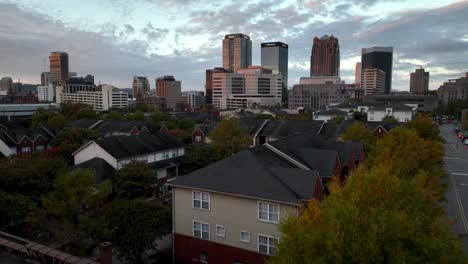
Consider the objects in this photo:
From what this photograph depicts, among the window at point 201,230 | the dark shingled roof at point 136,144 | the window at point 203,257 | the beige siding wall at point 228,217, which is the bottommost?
the window at point 203,257

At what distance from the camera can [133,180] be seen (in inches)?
1356

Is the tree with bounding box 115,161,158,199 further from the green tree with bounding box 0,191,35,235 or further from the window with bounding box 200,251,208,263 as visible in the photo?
the window with bounding box 200,251,208,263

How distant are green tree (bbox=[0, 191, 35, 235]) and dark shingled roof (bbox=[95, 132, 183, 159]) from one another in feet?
51.9

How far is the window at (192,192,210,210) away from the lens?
23.4 meters

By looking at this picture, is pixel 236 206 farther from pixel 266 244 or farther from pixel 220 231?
pixel 266 244

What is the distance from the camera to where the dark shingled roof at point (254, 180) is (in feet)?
69.0

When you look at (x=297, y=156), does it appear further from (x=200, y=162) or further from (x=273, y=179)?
(x=200, y=162)

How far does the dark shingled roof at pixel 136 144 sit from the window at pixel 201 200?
64.9ft

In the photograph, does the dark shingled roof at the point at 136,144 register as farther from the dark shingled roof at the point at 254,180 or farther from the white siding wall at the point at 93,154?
the dark shingled roof at the point at 254,180

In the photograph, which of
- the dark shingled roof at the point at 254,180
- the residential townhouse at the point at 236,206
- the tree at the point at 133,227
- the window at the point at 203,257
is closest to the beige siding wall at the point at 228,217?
the residential townhouse at the point at 236,206

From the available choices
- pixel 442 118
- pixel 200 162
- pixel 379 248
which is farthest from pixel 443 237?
pixel 442 118

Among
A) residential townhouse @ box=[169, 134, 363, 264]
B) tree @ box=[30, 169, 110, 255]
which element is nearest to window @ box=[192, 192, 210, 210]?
residential townhouse @ box=[169, 134, 363, 264]

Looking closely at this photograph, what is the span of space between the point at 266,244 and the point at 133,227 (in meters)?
8.67

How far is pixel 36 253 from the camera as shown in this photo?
1470cm
